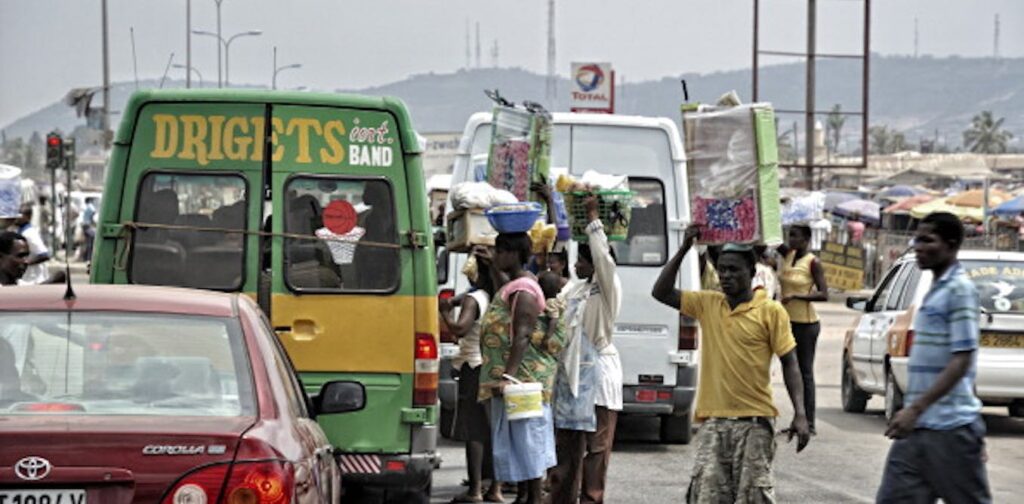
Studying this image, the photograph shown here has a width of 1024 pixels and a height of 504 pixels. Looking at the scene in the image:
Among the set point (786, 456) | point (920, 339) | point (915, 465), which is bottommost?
point (786, 456)

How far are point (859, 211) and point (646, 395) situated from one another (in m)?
42.2

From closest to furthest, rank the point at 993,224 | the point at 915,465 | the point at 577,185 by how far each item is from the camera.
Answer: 1. the point at 915,465
2. the point at 577,185
3. the point at 993,224

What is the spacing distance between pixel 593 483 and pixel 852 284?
93.1 ft

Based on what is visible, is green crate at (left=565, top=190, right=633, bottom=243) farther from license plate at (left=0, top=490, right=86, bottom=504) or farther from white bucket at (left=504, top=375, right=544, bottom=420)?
license plate at (left=0, top=490, right=86, bottom=504)

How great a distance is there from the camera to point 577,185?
1139 cm

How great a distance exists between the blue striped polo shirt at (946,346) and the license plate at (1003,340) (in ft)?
28.3

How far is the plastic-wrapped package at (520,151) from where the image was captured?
1212 centimetres

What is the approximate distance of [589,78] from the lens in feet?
105

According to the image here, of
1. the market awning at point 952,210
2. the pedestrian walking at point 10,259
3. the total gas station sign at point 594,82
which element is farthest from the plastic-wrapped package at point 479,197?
the market awning at point 952,210

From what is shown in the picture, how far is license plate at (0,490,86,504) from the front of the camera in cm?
555

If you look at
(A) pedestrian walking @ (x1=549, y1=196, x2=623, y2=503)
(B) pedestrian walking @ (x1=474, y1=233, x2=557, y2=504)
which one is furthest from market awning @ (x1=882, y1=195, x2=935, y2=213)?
(B) pedestrian walking @ (x1=474, y1=233, x2=557, y2=504)

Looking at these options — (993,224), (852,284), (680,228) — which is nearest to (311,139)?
(680,228)

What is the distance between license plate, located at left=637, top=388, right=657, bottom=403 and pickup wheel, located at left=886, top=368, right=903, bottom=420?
2.31 meters

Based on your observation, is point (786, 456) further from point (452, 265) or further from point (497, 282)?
point (497, 282)
